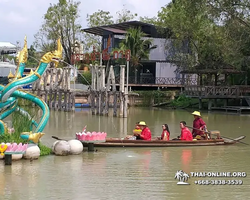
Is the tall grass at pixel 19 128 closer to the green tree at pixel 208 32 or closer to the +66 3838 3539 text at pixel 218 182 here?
the +66 3838 3539 text at pixel 218 182

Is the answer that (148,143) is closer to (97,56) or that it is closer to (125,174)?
(125,174)

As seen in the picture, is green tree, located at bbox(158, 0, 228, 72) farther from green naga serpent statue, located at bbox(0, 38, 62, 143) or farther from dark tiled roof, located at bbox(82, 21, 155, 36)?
green naga serpent statue, located at bbox(0, 38, 62, 143)

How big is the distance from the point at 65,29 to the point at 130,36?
1115 centimetres

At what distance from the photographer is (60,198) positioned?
33.5 ft

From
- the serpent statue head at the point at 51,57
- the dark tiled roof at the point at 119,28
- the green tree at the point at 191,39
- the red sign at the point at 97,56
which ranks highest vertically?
the dark tiled roof at the point at 119,28

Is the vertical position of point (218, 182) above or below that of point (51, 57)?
below

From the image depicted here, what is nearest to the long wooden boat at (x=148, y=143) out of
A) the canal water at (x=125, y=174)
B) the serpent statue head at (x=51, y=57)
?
the canal water at (x=125, y=174)

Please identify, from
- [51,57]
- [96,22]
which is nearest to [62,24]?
[96,22]

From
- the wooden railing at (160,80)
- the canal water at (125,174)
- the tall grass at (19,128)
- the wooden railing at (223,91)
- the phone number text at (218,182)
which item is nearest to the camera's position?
the canal water at (125,174)

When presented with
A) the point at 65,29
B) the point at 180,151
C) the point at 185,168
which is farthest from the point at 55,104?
the point at 185,168

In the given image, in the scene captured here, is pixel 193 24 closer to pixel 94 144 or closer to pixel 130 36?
pixel 130 36

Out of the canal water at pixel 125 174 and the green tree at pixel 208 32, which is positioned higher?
the green tree at pixel 208 32

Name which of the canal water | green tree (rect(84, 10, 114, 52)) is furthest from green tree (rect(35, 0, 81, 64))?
the canal water

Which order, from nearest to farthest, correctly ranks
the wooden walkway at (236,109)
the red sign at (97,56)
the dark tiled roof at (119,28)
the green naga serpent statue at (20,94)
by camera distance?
the green naga serpent statue at (20,94) < the wooden walkway at (236,109) < the red sign at (97,56) < the dark tiled roof at (119,28)
